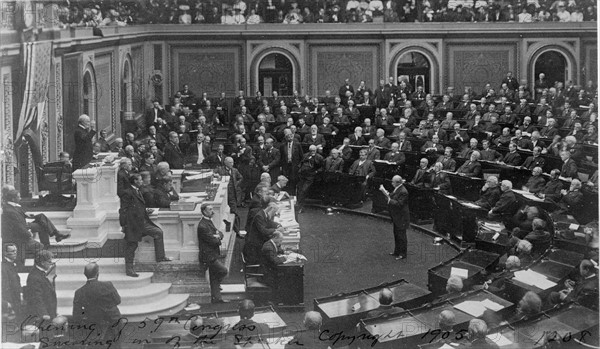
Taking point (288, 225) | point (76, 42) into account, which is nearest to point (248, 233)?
point (288, 225)

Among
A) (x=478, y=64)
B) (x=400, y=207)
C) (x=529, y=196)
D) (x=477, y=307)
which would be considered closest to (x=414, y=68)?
(x=478, y=64)

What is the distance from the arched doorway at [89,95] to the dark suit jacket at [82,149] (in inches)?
111

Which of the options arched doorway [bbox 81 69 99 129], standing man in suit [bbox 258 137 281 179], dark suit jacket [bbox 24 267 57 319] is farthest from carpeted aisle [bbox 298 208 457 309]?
arched doorway [bbox 81 69 99 129]

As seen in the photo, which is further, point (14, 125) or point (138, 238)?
point (14, 125)

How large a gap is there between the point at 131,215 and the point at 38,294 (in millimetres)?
2442

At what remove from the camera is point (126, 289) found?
12.4 meters

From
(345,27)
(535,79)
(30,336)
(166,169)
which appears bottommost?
(30,336)

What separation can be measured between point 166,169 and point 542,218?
629 centimetres

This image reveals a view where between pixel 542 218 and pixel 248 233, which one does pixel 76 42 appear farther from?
pixel 542 218

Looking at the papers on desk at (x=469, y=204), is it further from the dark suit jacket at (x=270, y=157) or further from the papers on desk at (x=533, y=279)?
the dark suit jacket at (x=270, y=157)

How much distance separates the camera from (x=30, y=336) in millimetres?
9484

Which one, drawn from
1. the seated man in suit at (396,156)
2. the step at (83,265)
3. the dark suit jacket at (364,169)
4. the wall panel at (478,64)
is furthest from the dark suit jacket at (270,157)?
the wall panel at (478,64)

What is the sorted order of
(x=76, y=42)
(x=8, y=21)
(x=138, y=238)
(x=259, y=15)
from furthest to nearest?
1. (x=259, y=15)
2. (x=76, y=42)
3. (x=8, y=21)
4. (x=138, y=238)

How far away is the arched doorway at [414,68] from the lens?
28.3 metres
